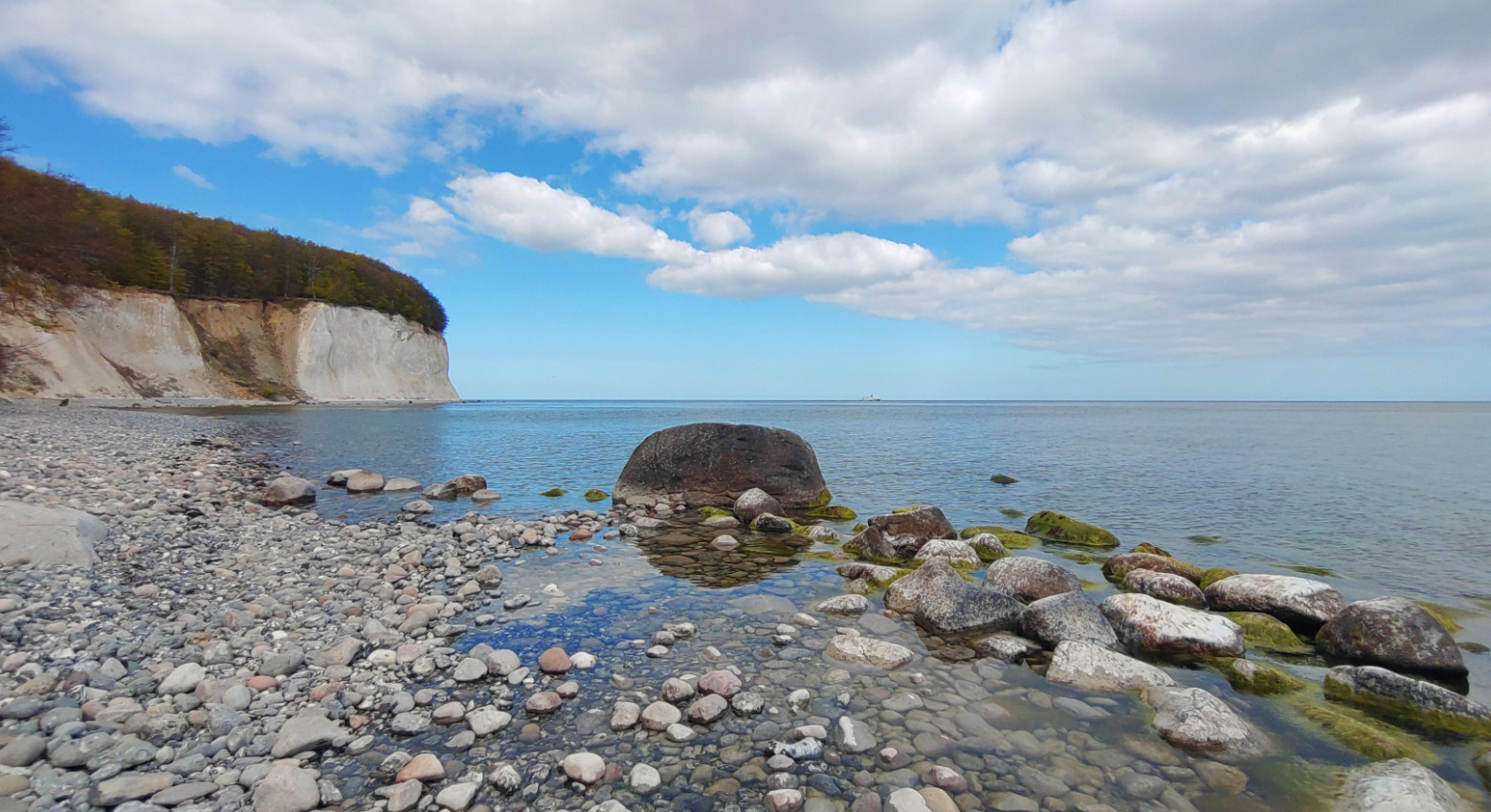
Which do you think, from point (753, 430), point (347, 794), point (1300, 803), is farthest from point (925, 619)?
point (753, 430)

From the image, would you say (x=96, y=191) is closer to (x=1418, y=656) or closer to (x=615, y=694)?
(x=615, y=694)

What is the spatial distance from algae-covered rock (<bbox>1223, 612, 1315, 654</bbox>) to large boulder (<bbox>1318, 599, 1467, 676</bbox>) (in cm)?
26

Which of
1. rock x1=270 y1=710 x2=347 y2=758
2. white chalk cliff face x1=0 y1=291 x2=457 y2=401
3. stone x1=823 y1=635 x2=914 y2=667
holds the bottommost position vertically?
stone x1=823 y1=635 x2=914 y2=667

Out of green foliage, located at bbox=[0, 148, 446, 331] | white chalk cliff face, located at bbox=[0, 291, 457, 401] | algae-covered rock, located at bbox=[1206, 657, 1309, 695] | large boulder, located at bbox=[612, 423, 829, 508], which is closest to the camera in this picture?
algae-covered rock, located at bbox=[1206, 657, 1309, 695]

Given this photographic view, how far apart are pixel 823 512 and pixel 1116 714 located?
10254mm

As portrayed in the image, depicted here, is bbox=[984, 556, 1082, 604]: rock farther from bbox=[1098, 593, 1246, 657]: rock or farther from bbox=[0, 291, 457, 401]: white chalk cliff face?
bbox=[0, 291, 457, 401]: white chalk cliff face

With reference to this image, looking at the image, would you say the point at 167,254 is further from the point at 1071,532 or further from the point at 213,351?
the point at 1071,532

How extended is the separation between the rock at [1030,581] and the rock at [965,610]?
2.34ft

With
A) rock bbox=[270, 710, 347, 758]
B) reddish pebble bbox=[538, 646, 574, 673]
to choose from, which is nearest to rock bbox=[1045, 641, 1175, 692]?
reddish pebble bbox=[538, 646, 574, 673]

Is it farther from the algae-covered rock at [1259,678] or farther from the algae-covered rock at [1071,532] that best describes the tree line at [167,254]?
the algae-covered rock at [1259,678]

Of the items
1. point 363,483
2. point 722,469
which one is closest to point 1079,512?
point 722,469

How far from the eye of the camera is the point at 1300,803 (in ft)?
14.3

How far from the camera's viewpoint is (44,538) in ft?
24.3

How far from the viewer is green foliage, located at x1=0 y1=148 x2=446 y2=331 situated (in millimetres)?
27219
